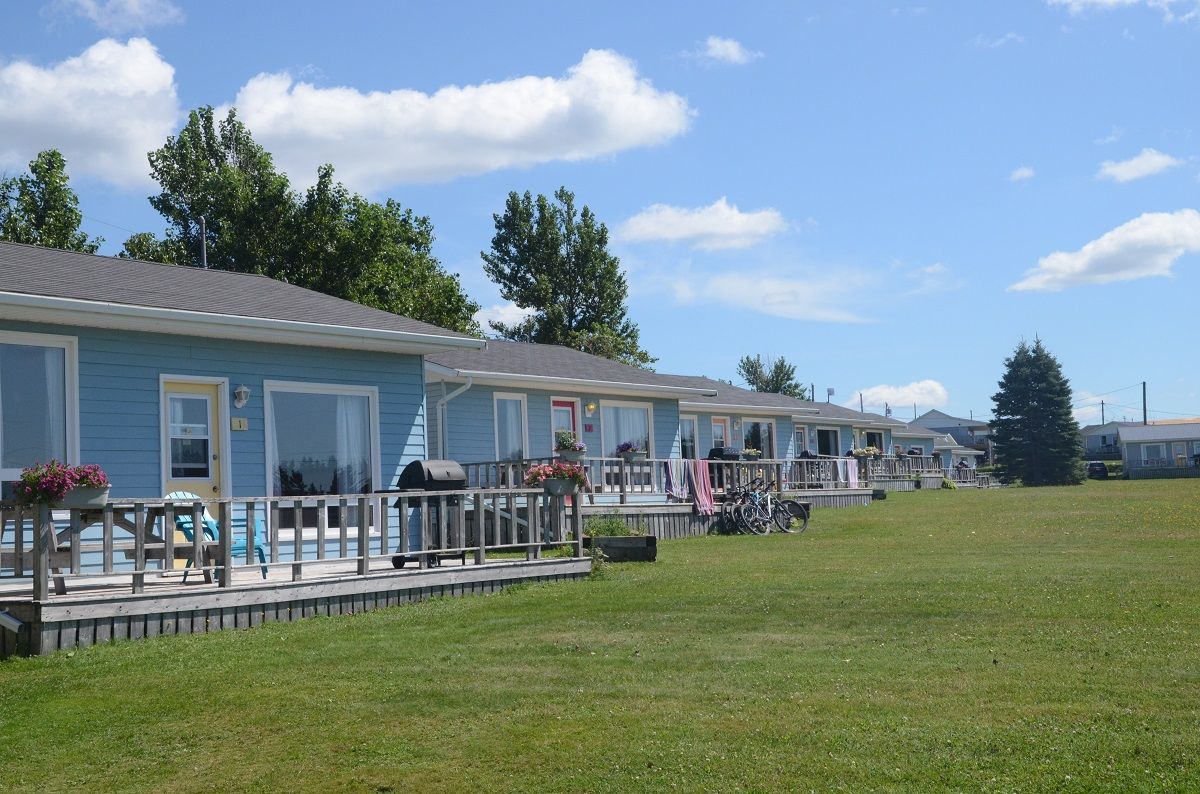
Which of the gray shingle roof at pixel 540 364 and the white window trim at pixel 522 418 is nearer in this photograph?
the gray shingle roof at pixel 540 364

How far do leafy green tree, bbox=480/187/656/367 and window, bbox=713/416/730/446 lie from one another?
17.1 metres

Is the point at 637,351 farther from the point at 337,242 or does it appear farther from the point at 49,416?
the point at 49,416

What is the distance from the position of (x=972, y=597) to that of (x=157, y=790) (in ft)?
22.7

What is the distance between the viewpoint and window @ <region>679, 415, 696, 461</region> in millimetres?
31844

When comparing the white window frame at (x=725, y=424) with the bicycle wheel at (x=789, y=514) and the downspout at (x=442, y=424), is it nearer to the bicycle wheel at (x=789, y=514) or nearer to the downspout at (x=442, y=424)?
the bicycle wheel at (x=789, y=514)

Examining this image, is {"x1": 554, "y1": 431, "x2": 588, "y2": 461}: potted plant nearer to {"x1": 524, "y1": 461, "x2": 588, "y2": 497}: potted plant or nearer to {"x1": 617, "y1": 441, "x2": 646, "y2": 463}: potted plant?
{"x1": 617, "y1": 441, "x2": 646, "y2": 463}: potted plant

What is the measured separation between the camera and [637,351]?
50938 mm

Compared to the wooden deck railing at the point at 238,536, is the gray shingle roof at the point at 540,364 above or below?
above

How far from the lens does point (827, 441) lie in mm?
43344

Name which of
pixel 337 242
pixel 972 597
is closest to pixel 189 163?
pixel 337 242

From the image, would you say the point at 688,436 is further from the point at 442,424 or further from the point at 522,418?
the point at 442,424

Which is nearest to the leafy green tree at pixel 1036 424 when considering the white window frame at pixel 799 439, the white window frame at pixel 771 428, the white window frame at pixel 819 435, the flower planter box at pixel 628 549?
the white window frame at pixel 819 435

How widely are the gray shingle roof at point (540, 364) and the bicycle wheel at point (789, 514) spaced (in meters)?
4.48

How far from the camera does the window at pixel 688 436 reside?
1254 inches
